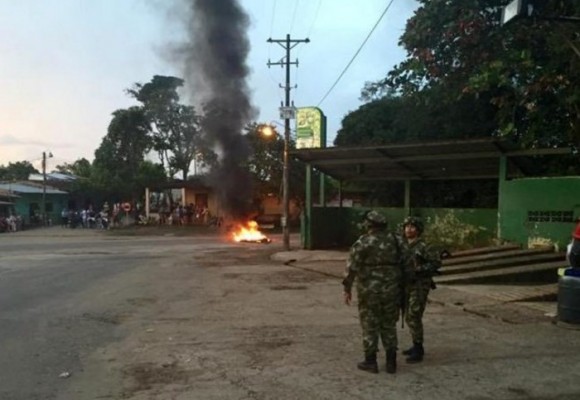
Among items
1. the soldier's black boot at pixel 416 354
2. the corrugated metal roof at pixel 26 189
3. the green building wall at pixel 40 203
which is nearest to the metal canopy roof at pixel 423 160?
the soldier's black boot at pixel 416 354

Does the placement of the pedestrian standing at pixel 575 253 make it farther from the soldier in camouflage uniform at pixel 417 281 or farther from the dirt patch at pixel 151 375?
the dirt patch at pixel 151 375

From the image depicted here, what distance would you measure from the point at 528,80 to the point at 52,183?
51.0m

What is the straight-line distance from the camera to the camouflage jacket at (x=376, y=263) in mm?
5906

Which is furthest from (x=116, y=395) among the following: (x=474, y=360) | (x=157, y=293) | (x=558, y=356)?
(x=157, y=293)

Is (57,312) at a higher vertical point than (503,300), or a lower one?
lower

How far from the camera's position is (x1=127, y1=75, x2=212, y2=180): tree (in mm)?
46344

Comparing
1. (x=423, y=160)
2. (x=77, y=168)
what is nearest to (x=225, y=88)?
(x=423, y=160)

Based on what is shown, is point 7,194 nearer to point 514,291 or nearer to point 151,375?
point 514,291

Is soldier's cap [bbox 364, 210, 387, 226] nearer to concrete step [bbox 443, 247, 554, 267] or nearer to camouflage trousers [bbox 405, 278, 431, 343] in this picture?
camouflage trousers [bbox 405, 278, 431, 343]

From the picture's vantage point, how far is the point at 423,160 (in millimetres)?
20031

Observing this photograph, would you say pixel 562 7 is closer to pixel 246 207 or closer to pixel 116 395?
pixel 116 395

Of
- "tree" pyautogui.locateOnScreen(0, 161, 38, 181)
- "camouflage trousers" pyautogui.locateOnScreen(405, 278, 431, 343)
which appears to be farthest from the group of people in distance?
"tree" pyautogui.locateOnScreen(0, 161, 38, 181)

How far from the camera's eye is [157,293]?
11.6 metres

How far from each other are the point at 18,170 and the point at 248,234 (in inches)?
2165
